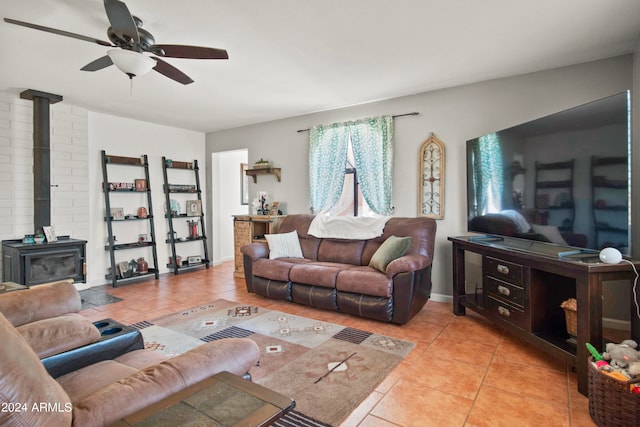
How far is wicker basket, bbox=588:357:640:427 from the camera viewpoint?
1.62m

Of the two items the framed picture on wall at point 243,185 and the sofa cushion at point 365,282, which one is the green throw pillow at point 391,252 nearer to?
the sofa cushion at point 365,282

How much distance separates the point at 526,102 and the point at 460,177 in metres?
0.97

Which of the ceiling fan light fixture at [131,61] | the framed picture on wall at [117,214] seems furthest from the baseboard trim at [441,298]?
the framed picture on wall at [117,214]

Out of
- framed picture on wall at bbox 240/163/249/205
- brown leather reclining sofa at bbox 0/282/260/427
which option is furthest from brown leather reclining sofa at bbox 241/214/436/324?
framed picture on wall at bbox 240/163/249/205

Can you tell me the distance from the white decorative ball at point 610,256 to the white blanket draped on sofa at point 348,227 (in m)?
2.20

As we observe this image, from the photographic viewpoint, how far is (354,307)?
10.9ft

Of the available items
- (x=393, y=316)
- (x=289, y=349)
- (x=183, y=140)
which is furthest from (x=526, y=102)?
(x=183, y=140)

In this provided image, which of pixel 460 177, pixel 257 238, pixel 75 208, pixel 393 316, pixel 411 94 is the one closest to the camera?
pixel 393 316

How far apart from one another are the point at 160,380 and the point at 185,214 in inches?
204

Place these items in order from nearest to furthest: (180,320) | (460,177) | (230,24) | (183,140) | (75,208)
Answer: (230,24)
(180,320)
(460,177)
(75,208)
(183,140)

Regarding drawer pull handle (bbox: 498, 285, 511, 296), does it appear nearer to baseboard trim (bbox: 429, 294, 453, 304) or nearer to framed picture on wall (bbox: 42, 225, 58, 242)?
baseboard trim (bbox: 429, 294, 453, 304)

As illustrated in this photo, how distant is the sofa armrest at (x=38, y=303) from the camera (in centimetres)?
177

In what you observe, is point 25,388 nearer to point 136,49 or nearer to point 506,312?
point 136,49

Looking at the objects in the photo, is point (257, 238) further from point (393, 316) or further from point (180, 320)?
point (393, 316)
